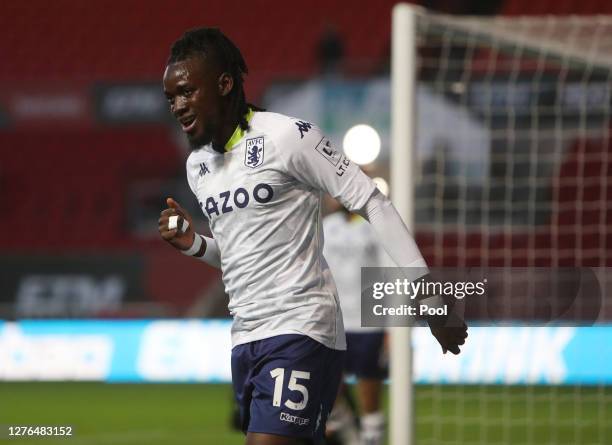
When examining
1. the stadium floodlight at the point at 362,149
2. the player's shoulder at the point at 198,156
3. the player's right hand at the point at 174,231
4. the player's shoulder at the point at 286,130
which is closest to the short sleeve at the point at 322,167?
the player's shoulder at the point at 286,130

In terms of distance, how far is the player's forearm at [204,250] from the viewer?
3822 mm

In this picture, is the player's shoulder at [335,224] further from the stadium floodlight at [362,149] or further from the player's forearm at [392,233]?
the player's forearm at [392,233]

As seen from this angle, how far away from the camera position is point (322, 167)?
11.2ft

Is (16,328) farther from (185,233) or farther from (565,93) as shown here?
(185,233)

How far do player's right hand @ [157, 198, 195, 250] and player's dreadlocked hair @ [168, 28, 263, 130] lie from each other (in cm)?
37

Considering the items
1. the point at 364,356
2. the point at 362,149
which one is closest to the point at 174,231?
the point at 364,356

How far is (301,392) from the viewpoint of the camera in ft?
11.2

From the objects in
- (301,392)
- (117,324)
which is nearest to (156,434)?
(117,324)

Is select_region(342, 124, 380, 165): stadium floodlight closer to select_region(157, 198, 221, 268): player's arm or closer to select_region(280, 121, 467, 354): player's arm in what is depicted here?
select_region(157, 198, 221, 268): player's arm

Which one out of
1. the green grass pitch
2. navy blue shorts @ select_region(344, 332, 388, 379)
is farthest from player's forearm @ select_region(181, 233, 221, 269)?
the green grass pitch

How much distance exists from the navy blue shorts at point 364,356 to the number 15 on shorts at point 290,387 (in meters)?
3.55

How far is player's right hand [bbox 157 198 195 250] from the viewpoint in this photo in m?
3.69

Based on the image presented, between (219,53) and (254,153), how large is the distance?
34 centimetres

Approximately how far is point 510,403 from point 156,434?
10.5 feet
